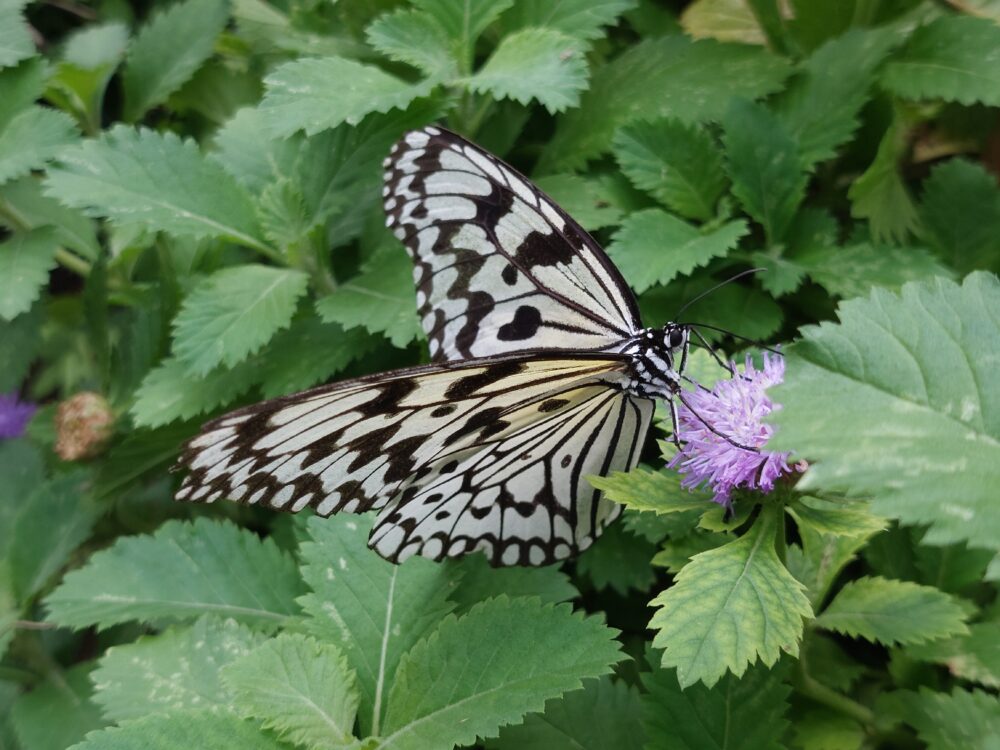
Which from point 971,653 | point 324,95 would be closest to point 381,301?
point 324,95

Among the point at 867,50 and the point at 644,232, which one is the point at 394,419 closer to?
the point at 644,232

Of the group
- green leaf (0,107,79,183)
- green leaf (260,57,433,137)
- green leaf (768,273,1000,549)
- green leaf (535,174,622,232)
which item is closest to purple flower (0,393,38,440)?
green leaf (0,107,79,183)

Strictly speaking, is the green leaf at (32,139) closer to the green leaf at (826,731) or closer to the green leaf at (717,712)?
the green leaf at (717,712)

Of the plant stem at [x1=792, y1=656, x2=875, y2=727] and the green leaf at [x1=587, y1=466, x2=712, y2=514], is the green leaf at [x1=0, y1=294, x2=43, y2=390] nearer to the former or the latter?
the green leaf at [x1=587, y1=466, x2=712, y2=514]

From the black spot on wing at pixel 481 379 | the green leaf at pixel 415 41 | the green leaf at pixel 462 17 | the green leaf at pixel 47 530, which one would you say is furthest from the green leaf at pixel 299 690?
the green leaf at pixel 462 17

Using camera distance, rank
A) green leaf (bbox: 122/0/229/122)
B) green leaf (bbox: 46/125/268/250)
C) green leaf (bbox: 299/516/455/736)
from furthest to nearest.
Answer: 1. green leaf (bbox: 122/0/229/122)
2. green leaf (bbox: 46/125/268/250)
3. green leaf (bbox: 299/516/455/736)

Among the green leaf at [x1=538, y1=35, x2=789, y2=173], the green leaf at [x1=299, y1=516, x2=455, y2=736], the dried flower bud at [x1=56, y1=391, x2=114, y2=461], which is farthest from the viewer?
the dried flower bud at [x1=56, y1=391, x2=114, y2=461]
